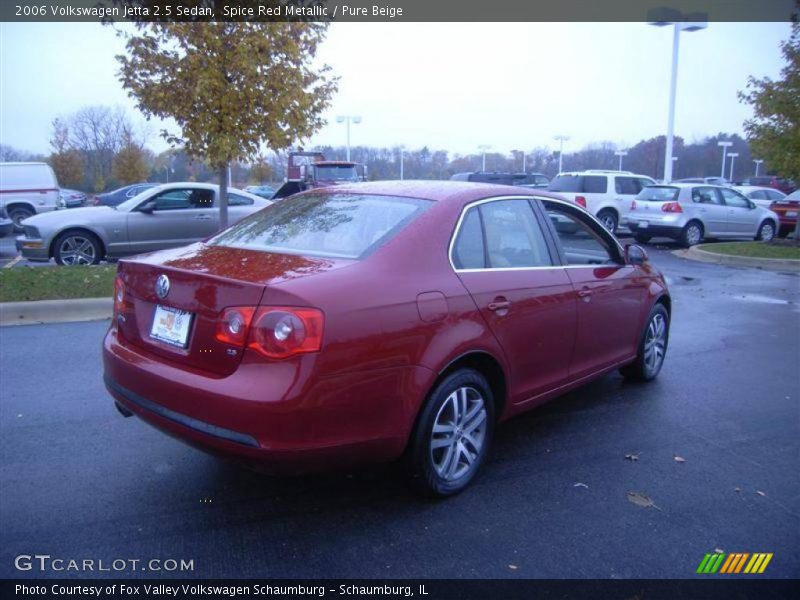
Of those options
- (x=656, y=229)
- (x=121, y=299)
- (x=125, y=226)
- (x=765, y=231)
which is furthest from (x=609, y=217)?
(x=121, y=299)

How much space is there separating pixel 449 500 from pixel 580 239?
7.85ft

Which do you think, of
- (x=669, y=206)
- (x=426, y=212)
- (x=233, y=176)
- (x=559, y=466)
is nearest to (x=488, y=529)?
(x=559, y=466)

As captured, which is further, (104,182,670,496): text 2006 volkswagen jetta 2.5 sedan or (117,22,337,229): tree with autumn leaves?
(117,22,337,229): tree with autumn leaves

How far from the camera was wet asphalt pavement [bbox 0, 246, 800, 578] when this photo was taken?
2977mm

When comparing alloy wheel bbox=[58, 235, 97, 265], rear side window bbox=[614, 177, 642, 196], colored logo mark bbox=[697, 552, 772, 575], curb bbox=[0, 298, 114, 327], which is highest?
rear side window bbox=[614, 177, 642, 196]

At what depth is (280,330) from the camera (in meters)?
2.83

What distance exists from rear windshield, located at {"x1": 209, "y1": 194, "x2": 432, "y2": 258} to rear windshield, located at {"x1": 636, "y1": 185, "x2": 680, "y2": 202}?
50.3ft

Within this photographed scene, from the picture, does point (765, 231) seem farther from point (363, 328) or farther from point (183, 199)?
point (363, 328)

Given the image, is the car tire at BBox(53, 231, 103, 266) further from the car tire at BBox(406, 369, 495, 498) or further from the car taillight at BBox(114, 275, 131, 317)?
the car tire at BBox(406, 369, 495, 498)

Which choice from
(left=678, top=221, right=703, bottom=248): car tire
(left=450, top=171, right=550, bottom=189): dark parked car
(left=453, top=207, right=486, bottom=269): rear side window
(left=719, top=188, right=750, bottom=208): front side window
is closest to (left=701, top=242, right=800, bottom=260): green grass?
(left=678, top=221, right=703, bottom=248): car tire

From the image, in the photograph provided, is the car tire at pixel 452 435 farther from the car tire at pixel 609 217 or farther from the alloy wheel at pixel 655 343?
the car tire at pixel 609 217

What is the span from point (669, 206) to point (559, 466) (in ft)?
49.3

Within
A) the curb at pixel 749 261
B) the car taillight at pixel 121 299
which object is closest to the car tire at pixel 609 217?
Result: the curb at pixel 749 261
